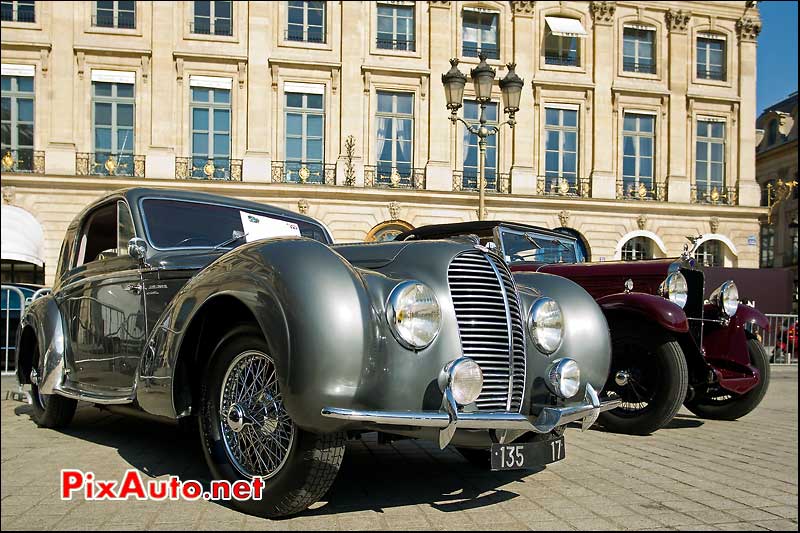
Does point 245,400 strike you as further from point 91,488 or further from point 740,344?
point 740,344

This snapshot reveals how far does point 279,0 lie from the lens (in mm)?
25297

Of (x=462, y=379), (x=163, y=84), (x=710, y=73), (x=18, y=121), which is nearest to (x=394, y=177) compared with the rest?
(x=163, y=84)

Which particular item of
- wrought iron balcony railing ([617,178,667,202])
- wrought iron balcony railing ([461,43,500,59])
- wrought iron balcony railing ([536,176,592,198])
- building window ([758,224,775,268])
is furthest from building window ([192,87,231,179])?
building window ([758,224,775,268])

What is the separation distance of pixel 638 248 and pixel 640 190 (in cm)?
215

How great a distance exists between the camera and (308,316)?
3.24 meters

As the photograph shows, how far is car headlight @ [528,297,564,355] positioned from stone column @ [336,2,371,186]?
833 inches

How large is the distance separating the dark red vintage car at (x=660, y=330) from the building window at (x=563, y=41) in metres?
20.3

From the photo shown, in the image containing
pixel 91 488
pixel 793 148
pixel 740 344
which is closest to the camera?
pixel 91 488

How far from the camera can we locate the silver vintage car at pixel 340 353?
3264 mm

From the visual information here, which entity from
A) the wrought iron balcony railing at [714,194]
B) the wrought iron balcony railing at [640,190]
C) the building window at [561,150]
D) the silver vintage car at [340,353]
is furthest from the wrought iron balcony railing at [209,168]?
the silver vintage car at [340,353]

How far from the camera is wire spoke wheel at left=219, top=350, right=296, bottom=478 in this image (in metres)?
3.48

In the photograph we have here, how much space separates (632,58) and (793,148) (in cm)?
2557

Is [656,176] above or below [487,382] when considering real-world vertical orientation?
above

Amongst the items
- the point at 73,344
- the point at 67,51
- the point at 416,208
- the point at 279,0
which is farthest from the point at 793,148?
the point at 73,344
